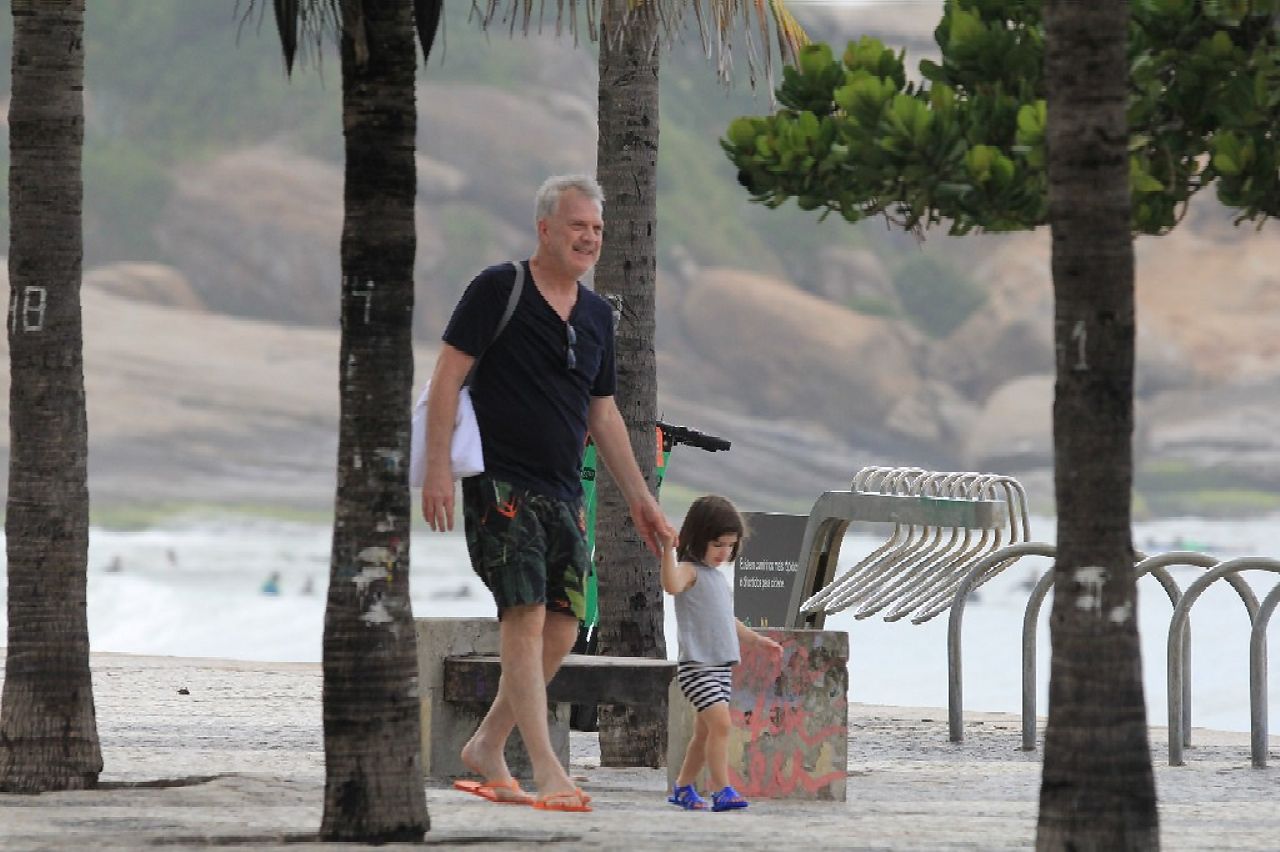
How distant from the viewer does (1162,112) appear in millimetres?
6500

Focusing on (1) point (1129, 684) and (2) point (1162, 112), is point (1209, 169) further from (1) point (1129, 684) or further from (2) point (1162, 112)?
(1) point (1129, 684)

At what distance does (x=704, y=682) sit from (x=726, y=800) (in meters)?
0.39

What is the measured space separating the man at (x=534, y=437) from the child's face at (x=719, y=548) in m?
0.60

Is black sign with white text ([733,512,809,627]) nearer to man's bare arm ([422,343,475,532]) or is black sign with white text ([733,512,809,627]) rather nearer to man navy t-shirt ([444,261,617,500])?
man navy t-shirt ([444,261,617,500])

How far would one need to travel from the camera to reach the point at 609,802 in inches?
318

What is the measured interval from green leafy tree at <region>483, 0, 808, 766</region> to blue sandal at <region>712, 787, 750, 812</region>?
6.84 feet

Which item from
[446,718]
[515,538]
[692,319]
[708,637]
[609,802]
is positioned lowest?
[609,802]

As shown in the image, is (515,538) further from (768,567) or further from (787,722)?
(768,567)

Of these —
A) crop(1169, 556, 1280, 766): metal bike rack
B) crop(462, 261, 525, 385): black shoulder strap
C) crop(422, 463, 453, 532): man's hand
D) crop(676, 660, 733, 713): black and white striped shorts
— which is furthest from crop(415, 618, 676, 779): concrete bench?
crop(1169, 556, 1280, 766): metal bike rack

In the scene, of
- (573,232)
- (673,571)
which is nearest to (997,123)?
(573,232)

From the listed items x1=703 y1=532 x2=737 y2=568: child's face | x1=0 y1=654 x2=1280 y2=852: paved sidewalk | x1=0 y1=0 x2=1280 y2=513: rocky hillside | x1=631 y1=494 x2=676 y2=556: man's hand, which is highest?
x1=0 y1=0 x2=1280 y2=513: rocky hillside

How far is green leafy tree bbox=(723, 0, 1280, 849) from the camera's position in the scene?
5789 mm

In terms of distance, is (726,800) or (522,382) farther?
(726,800)

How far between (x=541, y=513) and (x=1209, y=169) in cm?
223
